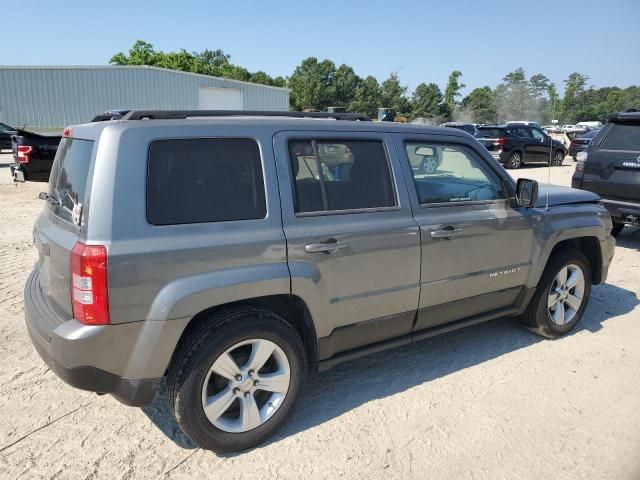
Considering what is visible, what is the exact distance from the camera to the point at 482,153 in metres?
3.78

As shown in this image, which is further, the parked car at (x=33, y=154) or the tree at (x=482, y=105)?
the tree at (x=482, y=105)

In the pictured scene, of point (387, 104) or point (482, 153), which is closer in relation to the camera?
point (482, 153)

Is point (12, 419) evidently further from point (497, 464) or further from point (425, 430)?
point (497, 464)

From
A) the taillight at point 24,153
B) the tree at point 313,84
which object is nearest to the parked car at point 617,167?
the taillight at point 24,153

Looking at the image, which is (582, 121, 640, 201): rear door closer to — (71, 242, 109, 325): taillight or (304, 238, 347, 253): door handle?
(304, 238, 347, 253): door handle

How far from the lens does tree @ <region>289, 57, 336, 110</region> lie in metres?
80.7

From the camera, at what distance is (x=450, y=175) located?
382 cm

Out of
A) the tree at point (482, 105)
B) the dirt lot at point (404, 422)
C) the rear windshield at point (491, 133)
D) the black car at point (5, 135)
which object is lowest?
the dirt lot at point (404, 422)

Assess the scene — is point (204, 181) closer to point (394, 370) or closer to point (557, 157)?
point (394, 370)

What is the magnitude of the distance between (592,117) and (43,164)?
101153mm

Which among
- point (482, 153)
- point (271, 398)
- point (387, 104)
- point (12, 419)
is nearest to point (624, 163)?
point (482, 153)

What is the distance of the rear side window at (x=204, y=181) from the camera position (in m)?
2.46

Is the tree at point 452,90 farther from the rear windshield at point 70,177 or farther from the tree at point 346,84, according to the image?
the rear windshield at point 70,177

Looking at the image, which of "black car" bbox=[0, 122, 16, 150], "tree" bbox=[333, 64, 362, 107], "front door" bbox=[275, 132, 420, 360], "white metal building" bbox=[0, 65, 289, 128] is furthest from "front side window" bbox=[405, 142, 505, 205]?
"tree" bbox=[333, 64, 362, 107]
